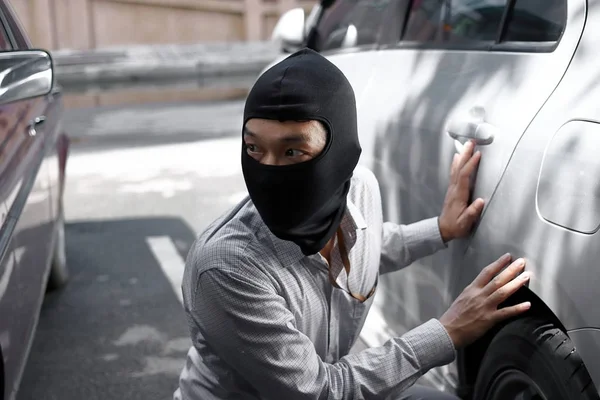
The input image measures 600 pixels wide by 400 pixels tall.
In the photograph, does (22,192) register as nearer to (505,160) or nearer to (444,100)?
(444,100)

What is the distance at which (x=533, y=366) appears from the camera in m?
1.95

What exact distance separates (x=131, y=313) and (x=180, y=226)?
164 cm

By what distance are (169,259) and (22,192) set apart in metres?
2.31

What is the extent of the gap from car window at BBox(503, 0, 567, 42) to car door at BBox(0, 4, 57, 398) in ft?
5.48

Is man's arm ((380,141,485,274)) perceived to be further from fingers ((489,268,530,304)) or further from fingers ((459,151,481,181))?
fingers ((489,268,530,304))

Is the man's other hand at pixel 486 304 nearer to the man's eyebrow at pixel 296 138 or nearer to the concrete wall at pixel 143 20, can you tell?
the man's eyebrow at pixel 296 138

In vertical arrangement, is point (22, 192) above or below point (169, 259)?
above

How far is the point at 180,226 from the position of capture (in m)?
5.98

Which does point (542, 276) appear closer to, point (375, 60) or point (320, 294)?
point (320, 294)

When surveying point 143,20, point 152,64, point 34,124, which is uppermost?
point 34,124

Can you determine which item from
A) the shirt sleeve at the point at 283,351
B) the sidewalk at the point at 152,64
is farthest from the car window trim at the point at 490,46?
the sidewalk at the point at 152,64

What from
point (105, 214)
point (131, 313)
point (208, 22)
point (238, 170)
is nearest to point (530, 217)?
point (131, 313)

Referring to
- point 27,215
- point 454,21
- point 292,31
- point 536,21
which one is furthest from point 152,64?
point 536,21

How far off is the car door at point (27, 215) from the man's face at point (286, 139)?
1.09m
